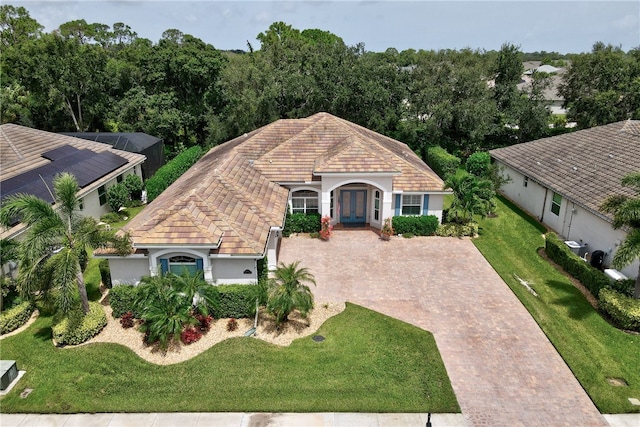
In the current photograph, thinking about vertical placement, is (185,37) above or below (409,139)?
above

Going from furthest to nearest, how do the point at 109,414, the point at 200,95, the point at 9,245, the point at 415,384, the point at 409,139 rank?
the point at 200,95, the point at 409,139, the point at 9,245, the point at 415,384, the point at 109,414

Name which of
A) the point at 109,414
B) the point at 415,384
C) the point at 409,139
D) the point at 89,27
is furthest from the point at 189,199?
the point at 89,27

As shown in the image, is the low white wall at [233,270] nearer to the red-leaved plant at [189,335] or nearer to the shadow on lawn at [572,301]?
the red-leaved plant at [189,335]

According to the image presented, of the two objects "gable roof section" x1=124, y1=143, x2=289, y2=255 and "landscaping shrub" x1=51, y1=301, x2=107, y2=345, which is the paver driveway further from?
"landscaping shrub" x1=51, y1=301, x2=107, y2=345

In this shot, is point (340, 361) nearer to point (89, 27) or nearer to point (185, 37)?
point (185, 37)

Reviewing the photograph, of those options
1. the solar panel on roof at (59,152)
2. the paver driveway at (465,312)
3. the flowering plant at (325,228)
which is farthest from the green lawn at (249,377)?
the solar panel on roof at (59,152)

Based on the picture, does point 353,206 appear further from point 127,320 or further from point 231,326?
point 127,320
